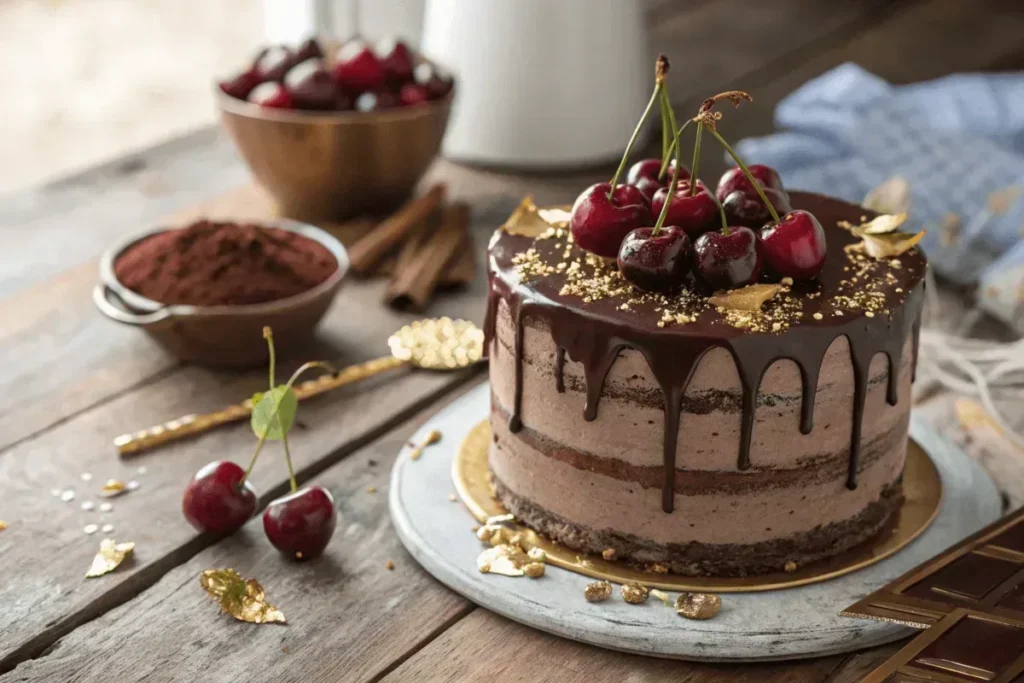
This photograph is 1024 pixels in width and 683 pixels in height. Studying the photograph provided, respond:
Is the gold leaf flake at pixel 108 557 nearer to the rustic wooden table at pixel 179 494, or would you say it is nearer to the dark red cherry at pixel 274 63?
the rustic wooden table at pixel 179 494

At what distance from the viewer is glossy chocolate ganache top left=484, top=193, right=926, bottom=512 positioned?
1.13 metres

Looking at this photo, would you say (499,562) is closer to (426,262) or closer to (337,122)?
(426,262)

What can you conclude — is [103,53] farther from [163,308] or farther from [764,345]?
[764,345]

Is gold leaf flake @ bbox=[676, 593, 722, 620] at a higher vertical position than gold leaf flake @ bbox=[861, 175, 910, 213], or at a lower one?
lower

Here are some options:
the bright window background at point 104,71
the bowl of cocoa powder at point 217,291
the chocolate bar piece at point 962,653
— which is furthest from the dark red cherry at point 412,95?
the bright window background at point 104,71

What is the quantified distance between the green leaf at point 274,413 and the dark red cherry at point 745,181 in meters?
0.50

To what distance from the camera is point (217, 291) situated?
163 cm

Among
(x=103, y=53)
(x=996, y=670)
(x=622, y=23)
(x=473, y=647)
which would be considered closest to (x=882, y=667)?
(x=996, y=670)

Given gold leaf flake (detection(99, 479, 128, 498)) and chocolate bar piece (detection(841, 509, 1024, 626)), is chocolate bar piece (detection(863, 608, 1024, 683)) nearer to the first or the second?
chocolate bar piece (detection(841, 509, 1024, 626))

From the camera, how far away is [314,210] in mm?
2109

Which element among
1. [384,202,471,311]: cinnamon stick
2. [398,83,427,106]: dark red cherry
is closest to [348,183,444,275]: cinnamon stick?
[384,202,471,311]: cinnamon stick

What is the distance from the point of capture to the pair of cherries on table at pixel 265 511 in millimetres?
1279

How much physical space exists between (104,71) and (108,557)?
321cm

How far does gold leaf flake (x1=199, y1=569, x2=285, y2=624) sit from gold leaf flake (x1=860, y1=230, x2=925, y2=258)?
69 cm
